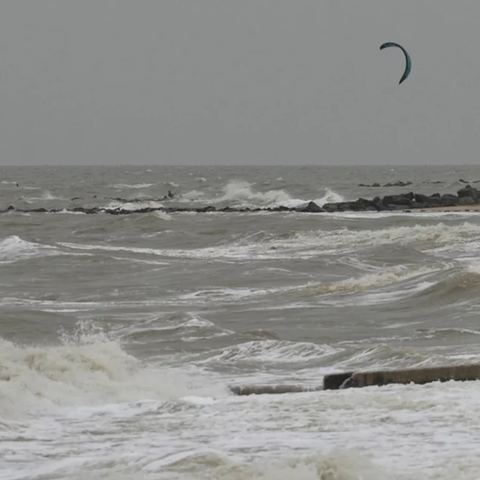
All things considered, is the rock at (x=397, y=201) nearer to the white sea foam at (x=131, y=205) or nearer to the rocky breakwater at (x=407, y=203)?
the rocky breakwater at (x=407, y=203)

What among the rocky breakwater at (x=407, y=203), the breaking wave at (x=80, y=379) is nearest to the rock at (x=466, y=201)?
the rocky breakwater at (x=407, y=203)

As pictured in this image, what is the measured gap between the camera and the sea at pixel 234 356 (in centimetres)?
686

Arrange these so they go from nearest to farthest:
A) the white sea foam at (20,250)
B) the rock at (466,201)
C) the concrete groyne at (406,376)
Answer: the concrete groyne at (406,376)
the white sea foam at (20,250)
the rock at (466,201)

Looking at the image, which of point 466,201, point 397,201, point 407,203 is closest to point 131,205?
point 397,201

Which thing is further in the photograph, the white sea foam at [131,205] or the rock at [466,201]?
the white sea foam at [131,205]

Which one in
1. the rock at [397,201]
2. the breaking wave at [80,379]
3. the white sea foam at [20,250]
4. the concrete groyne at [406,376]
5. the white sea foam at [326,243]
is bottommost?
the white sea foam at [20,250]

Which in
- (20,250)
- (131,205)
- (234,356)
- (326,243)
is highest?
(234,356)

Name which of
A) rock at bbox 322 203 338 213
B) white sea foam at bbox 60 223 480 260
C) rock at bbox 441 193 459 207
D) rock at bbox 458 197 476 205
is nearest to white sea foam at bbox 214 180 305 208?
rock at bbox 322 203 338 213

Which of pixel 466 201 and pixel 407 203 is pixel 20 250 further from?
pixel 466 201

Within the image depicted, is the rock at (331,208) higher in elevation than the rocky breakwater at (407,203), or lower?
lower

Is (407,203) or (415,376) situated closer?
(415,376)

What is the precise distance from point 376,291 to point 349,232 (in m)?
14.3

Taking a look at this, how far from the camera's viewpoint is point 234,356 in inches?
460

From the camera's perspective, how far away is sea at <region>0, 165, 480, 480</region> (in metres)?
6.86
